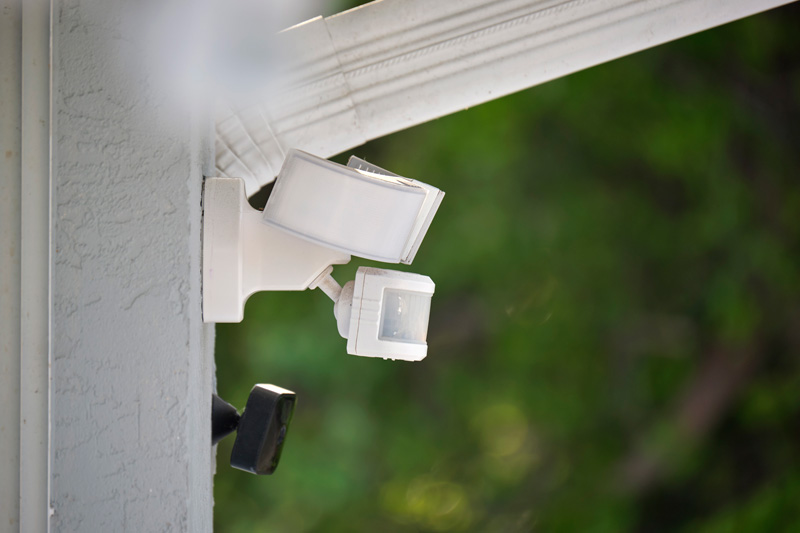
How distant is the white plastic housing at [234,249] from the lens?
1.77 feet

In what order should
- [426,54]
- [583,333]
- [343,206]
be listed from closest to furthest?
1. [343,206]
2. [426,54]
3. [583,333]

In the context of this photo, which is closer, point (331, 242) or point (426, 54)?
point (331, 242)

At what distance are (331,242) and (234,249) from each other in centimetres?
9

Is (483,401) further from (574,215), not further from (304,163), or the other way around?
(304,163)

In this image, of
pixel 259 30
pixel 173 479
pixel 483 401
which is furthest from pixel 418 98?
pixel 483 401

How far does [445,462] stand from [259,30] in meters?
2.12

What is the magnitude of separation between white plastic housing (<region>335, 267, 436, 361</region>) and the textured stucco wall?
0.13m

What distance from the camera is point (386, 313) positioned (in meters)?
0.56

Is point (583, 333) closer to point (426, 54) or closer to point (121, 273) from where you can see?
point (426, 54)

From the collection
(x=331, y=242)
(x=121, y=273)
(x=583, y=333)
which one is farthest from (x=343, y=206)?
(x=583, y=333)

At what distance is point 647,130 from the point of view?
6.93ft

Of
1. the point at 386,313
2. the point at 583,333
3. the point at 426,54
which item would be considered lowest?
the point at 583,333

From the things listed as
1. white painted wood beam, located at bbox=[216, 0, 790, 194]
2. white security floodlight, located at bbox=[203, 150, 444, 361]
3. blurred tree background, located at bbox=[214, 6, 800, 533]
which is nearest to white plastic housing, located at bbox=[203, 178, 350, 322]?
white security floodlight, located at bbox=[203, 150, 444, 361]

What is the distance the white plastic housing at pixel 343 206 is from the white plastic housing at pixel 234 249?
4 centimetres
